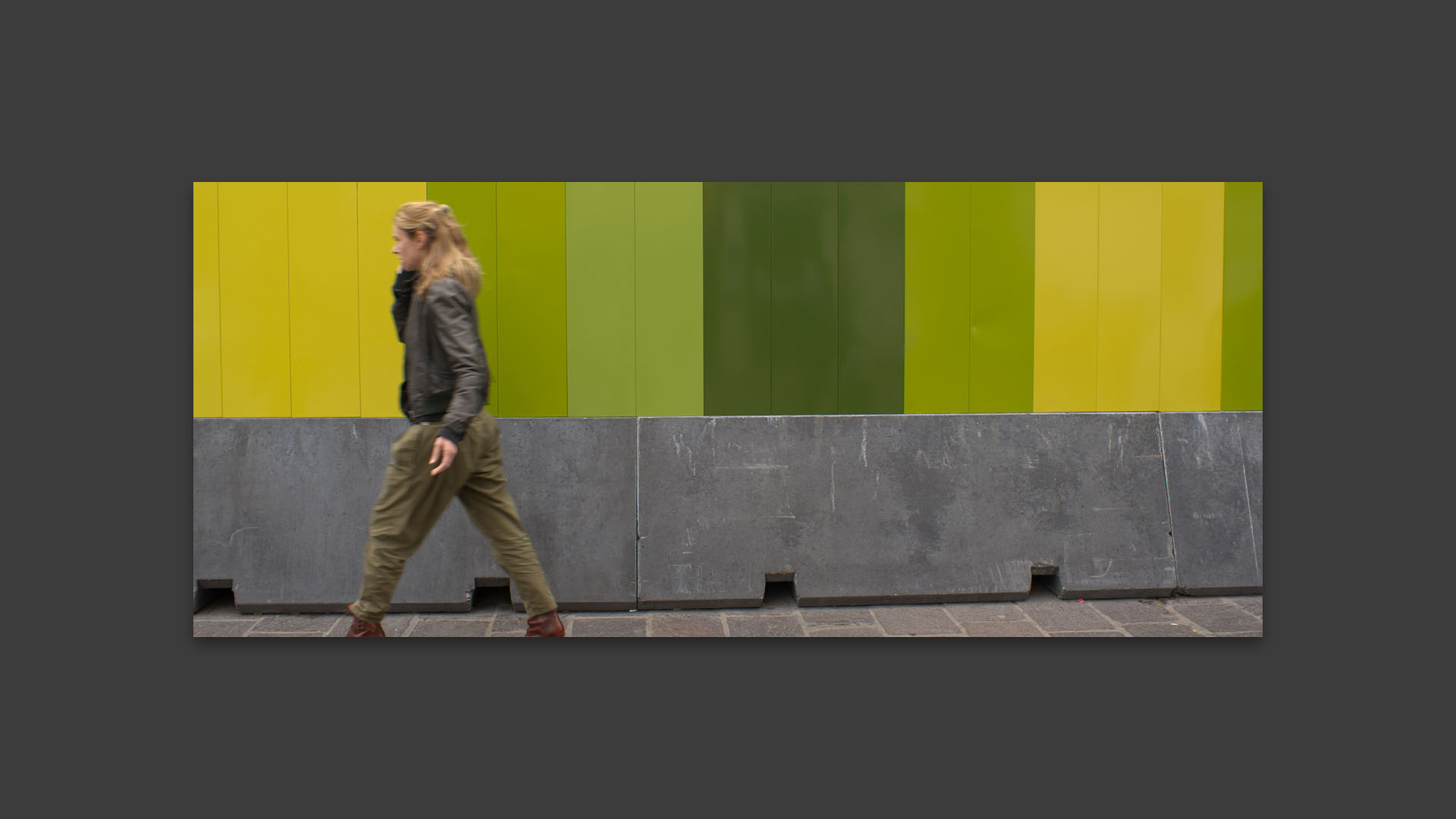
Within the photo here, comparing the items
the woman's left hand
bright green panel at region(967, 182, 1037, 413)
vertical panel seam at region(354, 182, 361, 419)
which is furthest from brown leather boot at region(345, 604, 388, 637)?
bright green panel at region(967, 182, 1037, 413)

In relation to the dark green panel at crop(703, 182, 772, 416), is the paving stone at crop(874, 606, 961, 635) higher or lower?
lower

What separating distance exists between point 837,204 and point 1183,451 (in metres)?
2.60

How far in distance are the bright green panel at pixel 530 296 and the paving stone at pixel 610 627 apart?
120 cm

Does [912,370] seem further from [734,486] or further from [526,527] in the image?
[526,527]

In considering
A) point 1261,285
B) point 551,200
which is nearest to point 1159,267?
point 1261,285

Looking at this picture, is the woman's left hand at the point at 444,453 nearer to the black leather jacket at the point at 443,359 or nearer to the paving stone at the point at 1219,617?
the black leather jacket at the point at 443,359

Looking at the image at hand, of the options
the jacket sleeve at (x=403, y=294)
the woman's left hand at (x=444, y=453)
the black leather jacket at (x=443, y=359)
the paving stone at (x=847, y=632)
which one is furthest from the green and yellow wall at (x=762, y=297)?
the paving stone at (x=847, y=632)

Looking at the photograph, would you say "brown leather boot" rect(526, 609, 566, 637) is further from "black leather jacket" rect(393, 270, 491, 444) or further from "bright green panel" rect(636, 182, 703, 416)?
"bright green panel" rect(636, 182, 703, 416)

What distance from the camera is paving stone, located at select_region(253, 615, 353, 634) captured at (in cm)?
447

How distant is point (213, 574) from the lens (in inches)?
184

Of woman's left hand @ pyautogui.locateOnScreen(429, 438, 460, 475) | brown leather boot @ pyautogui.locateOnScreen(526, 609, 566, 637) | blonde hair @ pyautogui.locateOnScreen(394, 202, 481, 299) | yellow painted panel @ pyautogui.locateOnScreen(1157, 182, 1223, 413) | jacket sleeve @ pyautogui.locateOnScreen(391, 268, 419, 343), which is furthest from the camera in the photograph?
yellow painted panel @ pyautogui.locateOnScreen(1157, 182, 1223, 413)

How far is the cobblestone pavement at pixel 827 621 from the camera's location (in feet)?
14.6

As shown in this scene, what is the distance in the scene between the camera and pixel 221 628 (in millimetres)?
4512

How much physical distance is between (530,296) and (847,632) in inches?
102
